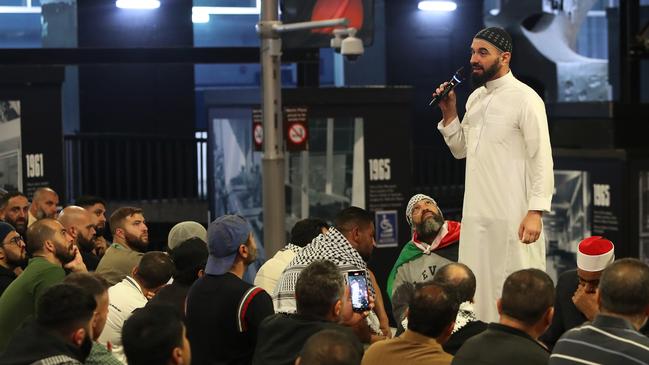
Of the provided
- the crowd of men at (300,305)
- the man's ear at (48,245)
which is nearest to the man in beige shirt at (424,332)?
the crowd of men at (300,305)

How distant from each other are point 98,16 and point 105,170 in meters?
1.77

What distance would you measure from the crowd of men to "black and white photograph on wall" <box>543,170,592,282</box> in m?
4.38

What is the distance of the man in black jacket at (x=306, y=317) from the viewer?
4984 millimetres

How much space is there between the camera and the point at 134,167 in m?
13.1

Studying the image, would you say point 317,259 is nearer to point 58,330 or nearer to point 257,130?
point 58,330

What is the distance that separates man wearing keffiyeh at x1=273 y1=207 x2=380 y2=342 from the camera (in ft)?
19.2

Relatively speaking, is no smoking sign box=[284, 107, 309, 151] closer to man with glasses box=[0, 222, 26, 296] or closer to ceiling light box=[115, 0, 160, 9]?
man with glasses box=[0, 222, 26, 296]

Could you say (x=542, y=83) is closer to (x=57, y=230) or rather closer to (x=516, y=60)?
(x=516, y=60)

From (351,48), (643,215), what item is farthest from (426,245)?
(643,215)

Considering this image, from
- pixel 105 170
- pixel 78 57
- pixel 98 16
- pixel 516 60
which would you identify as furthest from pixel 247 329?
pixel 516 60

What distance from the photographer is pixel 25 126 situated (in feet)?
35.6

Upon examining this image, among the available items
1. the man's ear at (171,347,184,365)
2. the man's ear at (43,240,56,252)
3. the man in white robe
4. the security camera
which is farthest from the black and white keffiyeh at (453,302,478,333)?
the security camera

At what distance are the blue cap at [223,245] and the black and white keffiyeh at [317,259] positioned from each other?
34 centimetres

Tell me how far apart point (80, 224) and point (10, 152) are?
303 centimetres
